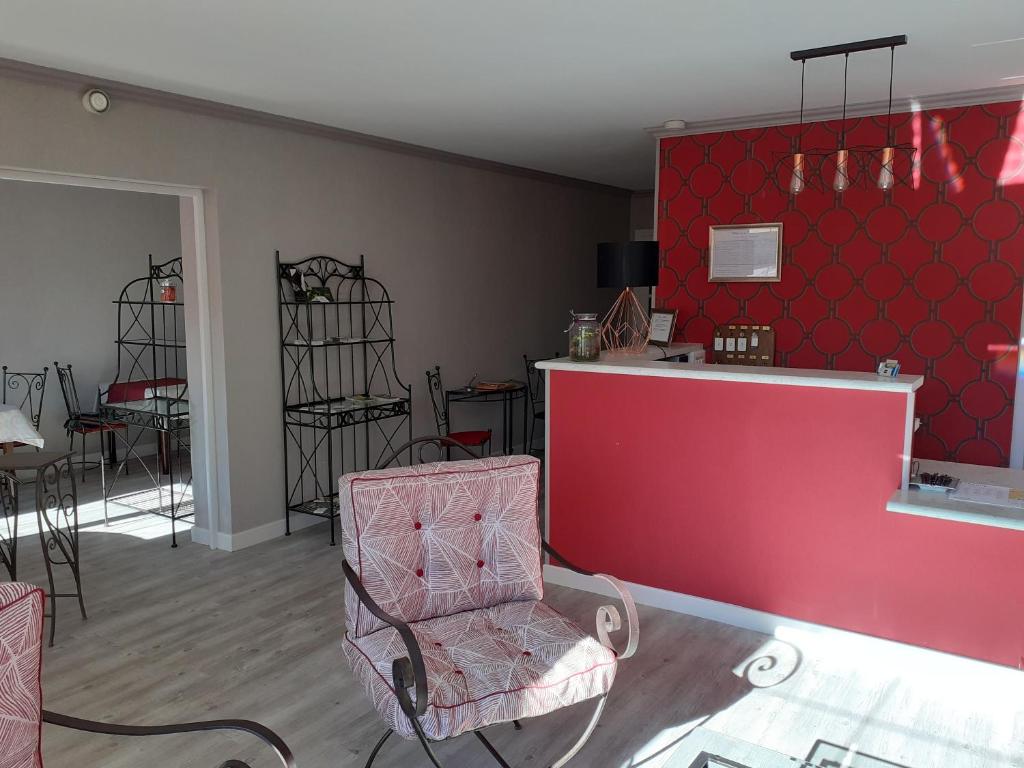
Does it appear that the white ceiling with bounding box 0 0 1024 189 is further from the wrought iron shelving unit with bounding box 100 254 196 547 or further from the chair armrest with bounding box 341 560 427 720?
the chair armrest with bounding box 341 560 427 720

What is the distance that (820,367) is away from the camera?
4902 millimetres

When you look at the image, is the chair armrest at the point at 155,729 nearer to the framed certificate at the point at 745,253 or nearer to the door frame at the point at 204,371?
the door frame at the point at 204,371

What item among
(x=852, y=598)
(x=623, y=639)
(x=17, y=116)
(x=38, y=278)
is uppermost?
(x=17, y=116)

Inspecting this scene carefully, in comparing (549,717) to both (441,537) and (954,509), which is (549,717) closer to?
(441,537)

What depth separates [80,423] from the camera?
6.15 metres

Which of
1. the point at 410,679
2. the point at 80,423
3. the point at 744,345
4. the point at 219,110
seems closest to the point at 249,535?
the point at 80,423

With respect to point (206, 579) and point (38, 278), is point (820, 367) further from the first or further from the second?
point (38, 278)

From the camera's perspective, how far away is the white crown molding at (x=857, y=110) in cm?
420

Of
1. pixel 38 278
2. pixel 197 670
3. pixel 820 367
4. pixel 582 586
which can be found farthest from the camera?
pixel 38 278

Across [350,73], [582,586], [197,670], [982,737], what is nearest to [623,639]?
[582,586]

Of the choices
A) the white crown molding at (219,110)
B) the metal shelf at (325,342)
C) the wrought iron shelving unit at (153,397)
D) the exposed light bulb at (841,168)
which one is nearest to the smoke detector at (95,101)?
the white crown molding at (219,110)

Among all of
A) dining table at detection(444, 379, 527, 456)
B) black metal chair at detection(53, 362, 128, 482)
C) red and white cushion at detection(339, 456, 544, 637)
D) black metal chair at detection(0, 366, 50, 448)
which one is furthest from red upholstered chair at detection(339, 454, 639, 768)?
black metal chair at detection(0, 366, 50, 448)

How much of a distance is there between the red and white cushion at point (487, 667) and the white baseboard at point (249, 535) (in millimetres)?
2379

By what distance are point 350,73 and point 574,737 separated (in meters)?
2.94
